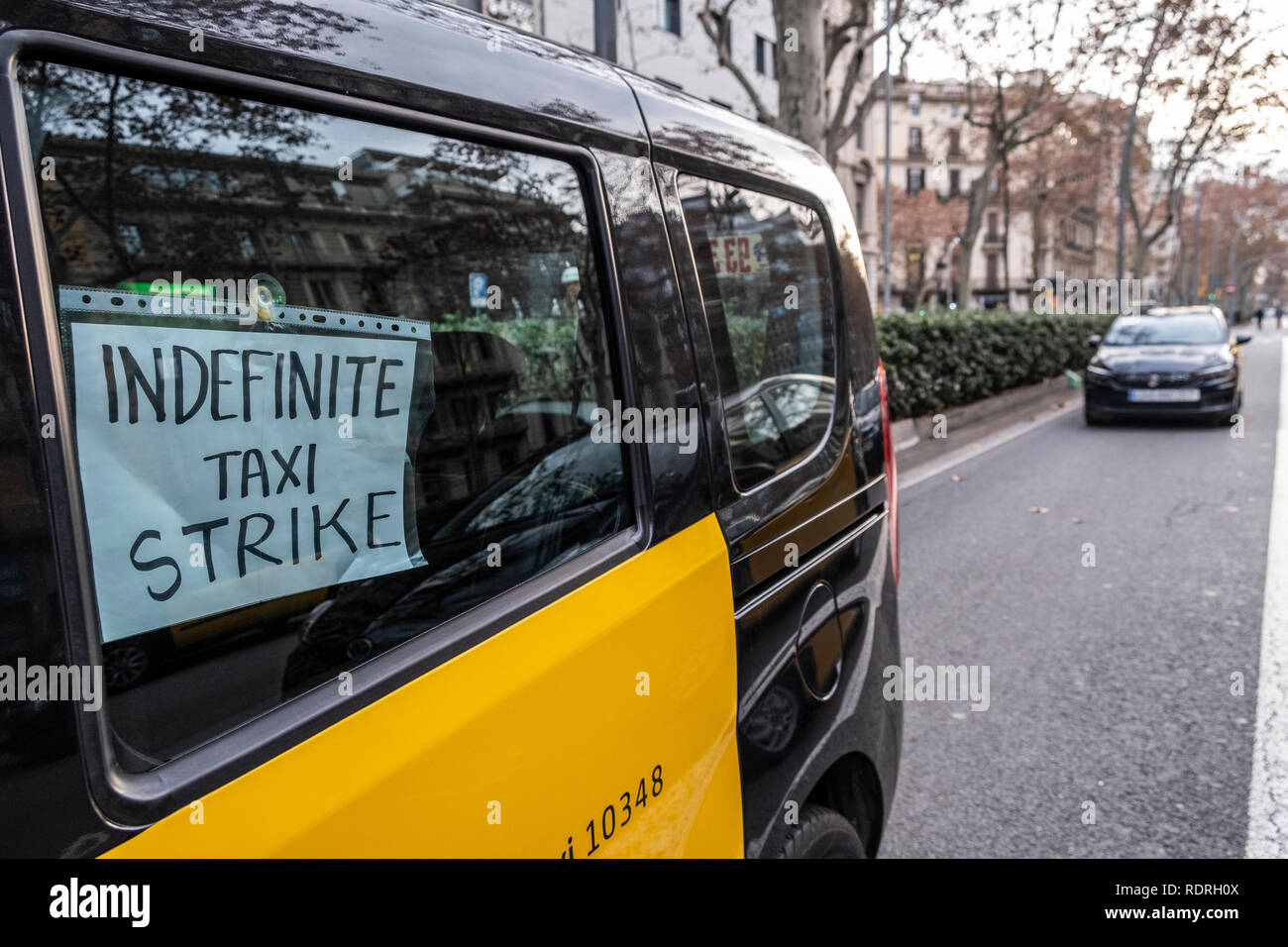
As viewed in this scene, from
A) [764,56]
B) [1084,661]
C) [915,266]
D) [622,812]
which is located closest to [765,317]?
[622,812]

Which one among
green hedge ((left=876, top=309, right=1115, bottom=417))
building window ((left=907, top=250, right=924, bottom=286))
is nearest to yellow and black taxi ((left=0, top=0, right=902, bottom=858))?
green hedge ((left=876, top=309, right=1115, bottom=417))

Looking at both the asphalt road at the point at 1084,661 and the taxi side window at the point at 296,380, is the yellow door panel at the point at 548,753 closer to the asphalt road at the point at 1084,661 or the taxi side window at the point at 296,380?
the taxi side window at the point at 296,380

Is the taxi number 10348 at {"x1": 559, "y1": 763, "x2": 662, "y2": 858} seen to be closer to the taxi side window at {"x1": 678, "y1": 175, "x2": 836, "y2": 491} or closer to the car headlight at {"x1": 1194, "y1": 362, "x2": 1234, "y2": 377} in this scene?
the taxi side window at {"x1": 678, "y1": 175, "x2": 836, "y2": 491}

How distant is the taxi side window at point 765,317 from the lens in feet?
5.83

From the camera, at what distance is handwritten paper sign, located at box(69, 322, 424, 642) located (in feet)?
3.07

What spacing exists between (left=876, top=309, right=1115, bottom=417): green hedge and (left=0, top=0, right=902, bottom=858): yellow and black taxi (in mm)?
8753

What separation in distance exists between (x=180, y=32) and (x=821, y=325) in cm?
167

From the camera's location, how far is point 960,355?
12.3 m

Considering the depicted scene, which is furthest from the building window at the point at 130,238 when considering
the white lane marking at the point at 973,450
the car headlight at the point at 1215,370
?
the car headlight at the point at 1215,370

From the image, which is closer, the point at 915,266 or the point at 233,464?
the point at 233,464

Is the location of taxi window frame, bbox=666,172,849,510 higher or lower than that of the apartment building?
lower

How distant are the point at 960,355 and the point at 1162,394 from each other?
2.45m

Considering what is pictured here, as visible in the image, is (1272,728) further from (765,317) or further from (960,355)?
(960,355)
